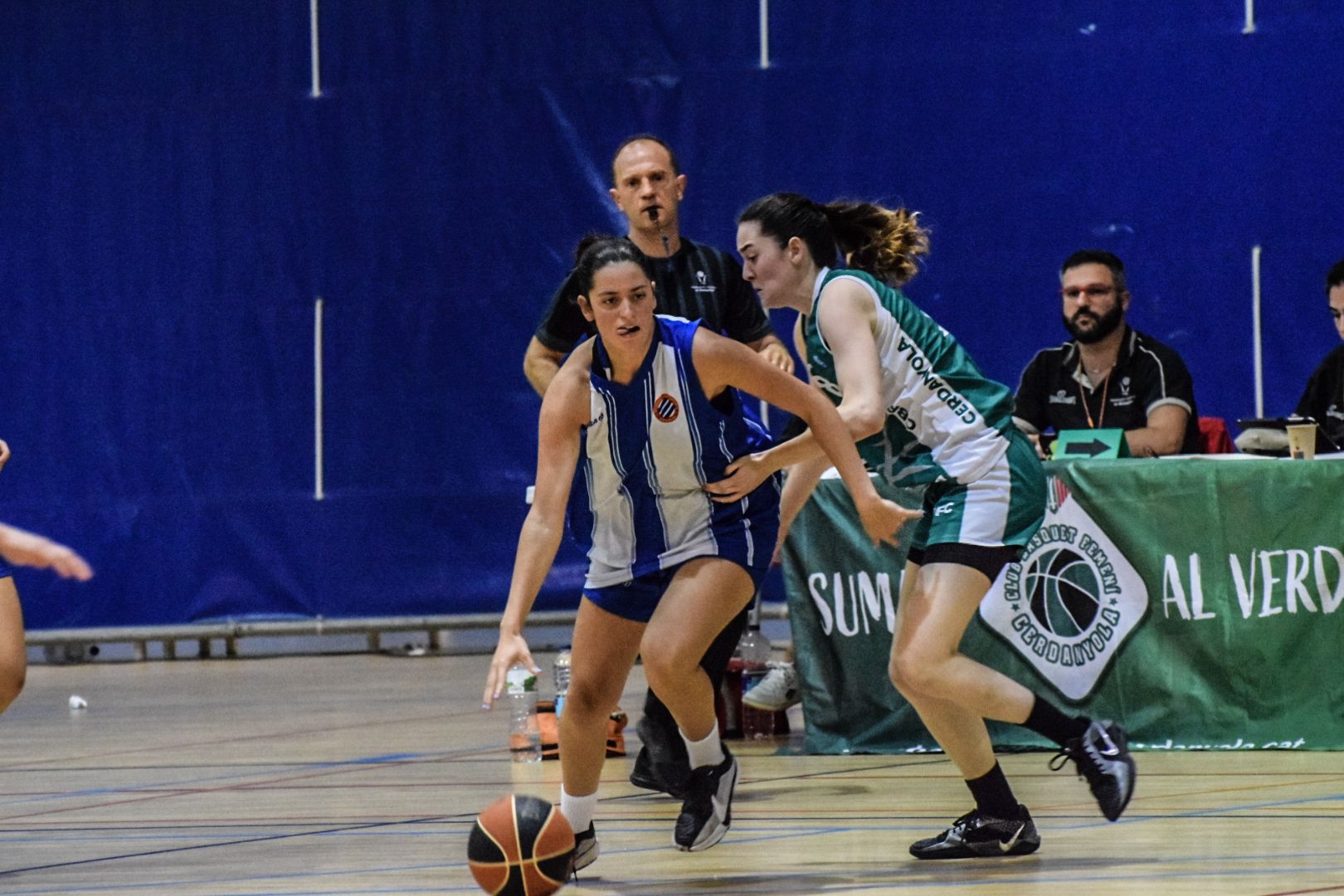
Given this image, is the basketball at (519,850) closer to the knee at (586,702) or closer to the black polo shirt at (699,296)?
the knee at (586,702)

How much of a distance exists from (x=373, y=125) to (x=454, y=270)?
102 cm

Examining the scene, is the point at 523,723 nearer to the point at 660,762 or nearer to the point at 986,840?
the point at 660,762

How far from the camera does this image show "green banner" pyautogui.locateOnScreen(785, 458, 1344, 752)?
613 centimetres

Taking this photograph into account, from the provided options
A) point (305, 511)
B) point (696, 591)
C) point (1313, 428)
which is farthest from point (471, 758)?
point (305, 511)

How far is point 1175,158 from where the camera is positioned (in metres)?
10.1

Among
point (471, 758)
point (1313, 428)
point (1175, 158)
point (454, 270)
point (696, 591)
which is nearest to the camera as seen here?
point (696, 591)

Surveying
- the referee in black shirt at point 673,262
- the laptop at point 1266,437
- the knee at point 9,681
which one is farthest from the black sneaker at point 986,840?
the laptop at point 1266,437

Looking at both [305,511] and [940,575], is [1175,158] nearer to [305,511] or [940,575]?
[305,511]

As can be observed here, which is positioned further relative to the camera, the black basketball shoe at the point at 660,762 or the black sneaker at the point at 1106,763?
the black basketball shoe at the point at 660,762

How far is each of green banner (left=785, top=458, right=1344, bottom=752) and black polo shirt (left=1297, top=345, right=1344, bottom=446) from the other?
1250 millimetres

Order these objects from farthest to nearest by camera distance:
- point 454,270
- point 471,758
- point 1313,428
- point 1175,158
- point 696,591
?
point 454,270 < point 1175,158 < point 471,758 < point 1313,428 < point 696,591

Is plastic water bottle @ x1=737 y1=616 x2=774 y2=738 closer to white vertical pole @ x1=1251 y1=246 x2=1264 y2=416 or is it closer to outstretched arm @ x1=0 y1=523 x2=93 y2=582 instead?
outstretched arm @ x1=0 y1=523 x2=93 y2=582

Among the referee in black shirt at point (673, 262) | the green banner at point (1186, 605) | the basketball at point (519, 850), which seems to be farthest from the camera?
the green banner at point (1186, 605)

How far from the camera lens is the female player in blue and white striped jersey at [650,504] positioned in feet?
14.1
